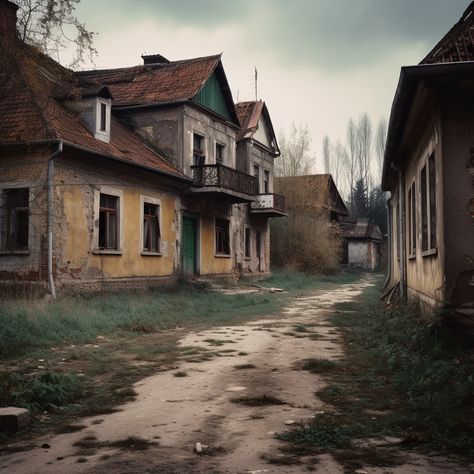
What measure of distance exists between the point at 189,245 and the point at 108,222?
206 inches

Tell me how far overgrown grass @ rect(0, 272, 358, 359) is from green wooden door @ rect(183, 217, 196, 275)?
1605 millimetres

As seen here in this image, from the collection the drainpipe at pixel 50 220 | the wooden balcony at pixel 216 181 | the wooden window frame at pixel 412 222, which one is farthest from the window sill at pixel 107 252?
the wooden window frame at pixel 412 222

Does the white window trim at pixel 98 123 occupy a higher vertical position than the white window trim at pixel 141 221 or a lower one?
higher

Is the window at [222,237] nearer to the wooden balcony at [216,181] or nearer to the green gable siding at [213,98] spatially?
the wooden balcony at [216,181]

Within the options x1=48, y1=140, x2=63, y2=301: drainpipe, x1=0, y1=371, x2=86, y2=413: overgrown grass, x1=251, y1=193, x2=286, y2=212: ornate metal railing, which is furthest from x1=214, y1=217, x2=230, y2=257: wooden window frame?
x1=0, y1=371, x2=86, y2=413: overgrown grass

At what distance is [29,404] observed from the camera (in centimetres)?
504

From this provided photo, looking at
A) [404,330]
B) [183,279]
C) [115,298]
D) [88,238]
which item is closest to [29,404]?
[404,330]

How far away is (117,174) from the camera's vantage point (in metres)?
15.6

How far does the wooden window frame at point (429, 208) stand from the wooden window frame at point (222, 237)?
12930mm

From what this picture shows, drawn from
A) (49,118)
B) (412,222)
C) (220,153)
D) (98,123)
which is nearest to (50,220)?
(49,118)

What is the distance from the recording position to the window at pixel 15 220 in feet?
45.1

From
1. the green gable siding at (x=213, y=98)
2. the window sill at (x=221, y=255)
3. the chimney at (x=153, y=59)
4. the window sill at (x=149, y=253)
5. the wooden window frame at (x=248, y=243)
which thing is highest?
the chimney at (x=153, y=59)

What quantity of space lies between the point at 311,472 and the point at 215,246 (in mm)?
18750

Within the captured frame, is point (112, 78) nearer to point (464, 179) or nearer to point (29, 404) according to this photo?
point (464, 179)
